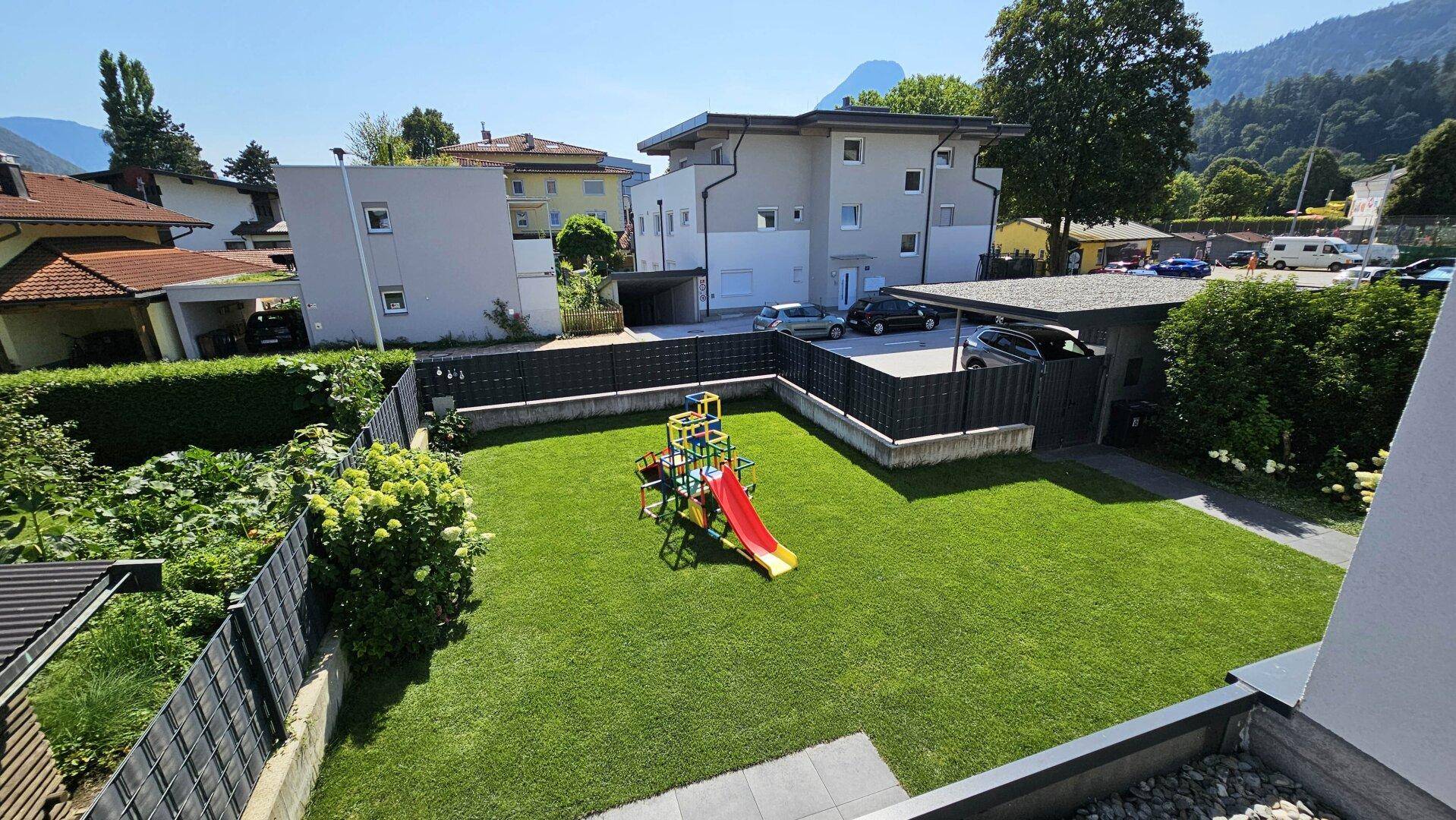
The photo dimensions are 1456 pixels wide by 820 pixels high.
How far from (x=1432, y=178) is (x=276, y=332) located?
69.4m

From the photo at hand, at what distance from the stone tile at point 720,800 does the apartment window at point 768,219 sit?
25.3 meters

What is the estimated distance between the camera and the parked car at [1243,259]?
1487 inches

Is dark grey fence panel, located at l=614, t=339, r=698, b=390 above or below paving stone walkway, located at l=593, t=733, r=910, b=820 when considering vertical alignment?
above

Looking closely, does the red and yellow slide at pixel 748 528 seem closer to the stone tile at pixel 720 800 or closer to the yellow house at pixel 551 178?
the stone tile at pixel 720 800

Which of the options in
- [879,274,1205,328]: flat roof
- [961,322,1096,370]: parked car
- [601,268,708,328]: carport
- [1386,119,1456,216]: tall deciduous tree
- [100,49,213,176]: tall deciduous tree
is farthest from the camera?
[100,49,213,176]: tall deciduous tree

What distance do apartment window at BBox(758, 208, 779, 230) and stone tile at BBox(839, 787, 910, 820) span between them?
998 inches

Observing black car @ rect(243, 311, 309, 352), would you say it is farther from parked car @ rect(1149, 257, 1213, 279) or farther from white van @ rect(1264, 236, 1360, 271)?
white van @ rect(1264, 236, 1360, 271)

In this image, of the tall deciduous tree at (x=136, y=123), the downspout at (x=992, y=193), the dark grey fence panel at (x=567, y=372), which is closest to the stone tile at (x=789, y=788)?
the dark grey fence panel at (x=567, y=372)

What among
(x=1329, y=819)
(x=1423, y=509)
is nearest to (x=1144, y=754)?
(x=1329, y=819)

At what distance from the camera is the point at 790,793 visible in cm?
421

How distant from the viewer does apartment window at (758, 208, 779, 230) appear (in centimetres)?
2669

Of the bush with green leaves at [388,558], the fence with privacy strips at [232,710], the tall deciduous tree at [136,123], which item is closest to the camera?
the fence with privacy strips at [232,710]

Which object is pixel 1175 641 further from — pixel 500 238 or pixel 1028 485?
pixel 500 238

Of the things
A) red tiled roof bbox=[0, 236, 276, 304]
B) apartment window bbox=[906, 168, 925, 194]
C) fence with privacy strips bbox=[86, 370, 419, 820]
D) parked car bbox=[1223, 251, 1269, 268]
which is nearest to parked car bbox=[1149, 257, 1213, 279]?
parked car bbox=[1223, 251, 1269, 268]
